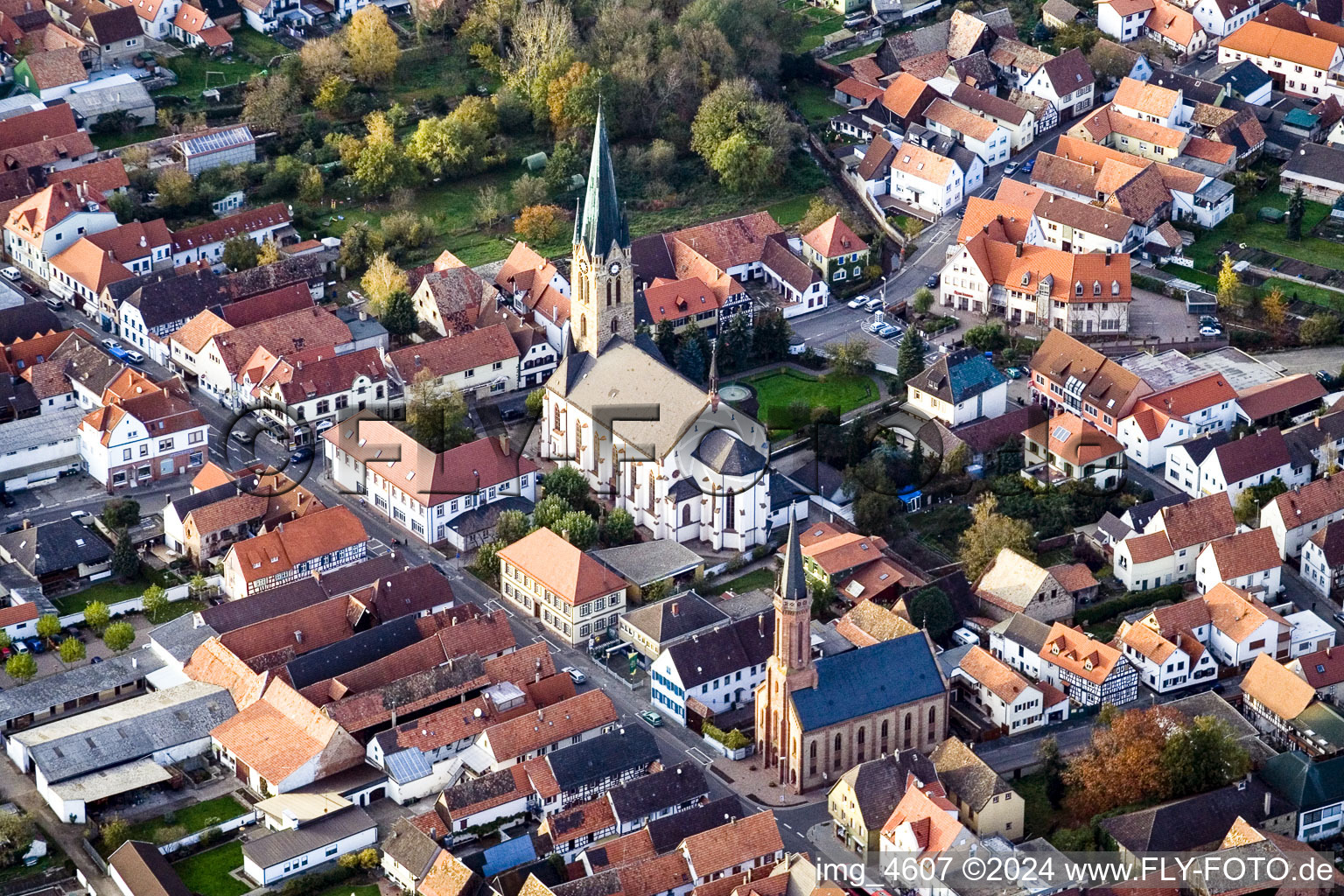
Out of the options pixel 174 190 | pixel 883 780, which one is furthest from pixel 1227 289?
pixel 174 190

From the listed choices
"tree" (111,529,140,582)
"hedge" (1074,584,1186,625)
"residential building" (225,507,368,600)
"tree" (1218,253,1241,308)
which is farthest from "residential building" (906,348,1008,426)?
"tree" (111,529,140,582)

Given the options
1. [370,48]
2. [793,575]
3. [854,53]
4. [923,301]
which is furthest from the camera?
[854,53]

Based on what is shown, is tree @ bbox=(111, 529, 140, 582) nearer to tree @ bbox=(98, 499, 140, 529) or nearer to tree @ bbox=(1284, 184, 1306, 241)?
tree @ bbox=(98, 499, 140, 529)

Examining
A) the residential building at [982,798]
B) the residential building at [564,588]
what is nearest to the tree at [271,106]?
the residential building at [564,588]

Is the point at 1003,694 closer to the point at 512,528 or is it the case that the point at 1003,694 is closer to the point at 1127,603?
the point at 1127,603

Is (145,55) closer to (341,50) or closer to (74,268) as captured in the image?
(341,50)

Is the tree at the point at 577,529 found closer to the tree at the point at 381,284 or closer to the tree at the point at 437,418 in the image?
the tree at the point at 437,418
